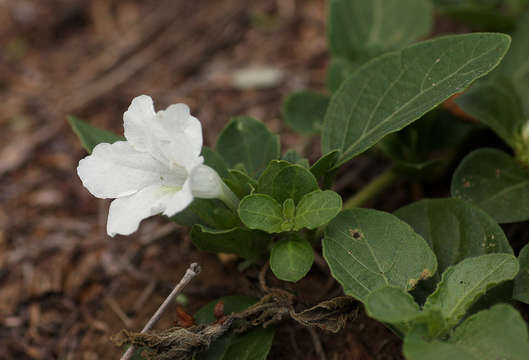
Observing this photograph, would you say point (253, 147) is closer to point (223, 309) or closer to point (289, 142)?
point (223, 309)

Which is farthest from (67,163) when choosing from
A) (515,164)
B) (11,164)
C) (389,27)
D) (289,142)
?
(515,164)

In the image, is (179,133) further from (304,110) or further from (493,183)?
(493,183)

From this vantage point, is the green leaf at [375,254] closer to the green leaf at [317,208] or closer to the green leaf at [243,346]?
the green leaf at [317,208]

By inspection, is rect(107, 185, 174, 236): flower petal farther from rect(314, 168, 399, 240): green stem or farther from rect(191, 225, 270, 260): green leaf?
rect(314, 168, 399, 240): green stem

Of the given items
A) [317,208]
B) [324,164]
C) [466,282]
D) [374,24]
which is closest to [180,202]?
[317,208]

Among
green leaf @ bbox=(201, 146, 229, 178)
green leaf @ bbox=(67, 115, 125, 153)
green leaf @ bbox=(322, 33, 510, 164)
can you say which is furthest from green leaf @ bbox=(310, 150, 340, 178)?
green leaf @ bbox=(67, 115, 125, 153)

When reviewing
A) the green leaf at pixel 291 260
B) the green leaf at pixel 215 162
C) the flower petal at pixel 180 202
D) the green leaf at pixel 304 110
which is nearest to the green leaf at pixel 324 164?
the green leaf at pixel 291 260
